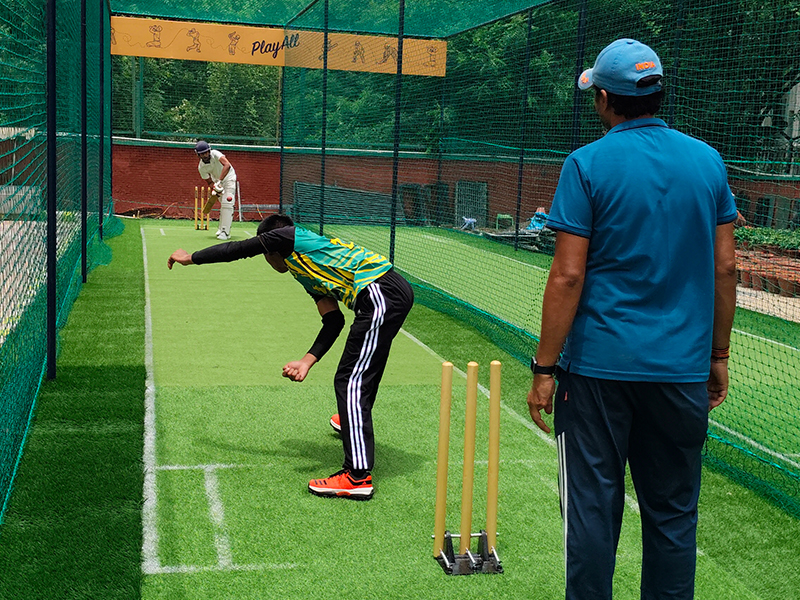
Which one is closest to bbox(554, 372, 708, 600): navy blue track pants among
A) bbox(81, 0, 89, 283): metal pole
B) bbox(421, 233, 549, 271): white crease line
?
bbox(81, 0, 89, 283): metal pole

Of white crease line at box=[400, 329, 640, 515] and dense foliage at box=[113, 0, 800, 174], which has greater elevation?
dense foliage at box=[113, 0, 800, 174]

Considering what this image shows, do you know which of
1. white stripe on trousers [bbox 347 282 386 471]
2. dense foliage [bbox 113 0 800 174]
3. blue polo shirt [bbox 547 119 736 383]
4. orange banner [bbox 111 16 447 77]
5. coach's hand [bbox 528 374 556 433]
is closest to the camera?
blue polo shirt [bbox 547 119 736 383]

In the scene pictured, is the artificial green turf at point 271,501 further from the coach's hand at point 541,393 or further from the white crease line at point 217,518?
the coach's hand at point 541,393

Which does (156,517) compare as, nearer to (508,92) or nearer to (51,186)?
(51,186)

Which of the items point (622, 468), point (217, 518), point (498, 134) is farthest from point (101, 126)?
point (622, 468)

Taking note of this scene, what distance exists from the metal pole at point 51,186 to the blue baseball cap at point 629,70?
15.8 ft

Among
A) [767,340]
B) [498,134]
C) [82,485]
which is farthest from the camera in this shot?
[498,134]

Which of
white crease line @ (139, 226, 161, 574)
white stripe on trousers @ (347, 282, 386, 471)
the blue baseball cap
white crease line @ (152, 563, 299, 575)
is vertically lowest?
white crease line @ (152, 563, 299, 575)

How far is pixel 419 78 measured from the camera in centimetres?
2205

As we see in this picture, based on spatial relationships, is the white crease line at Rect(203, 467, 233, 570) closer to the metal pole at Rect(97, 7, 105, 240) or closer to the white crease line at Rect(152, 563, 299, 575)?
the white crease line at Rect(152, 563, 299, 575)

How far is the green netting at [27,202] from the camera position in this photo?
5500 millimetres

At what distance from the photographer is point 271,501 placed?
4.97 metres

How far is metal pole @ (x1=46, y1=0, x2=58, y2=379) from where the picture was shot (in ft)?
21.6

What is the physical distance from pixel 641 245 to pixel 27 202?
16.7 ft
